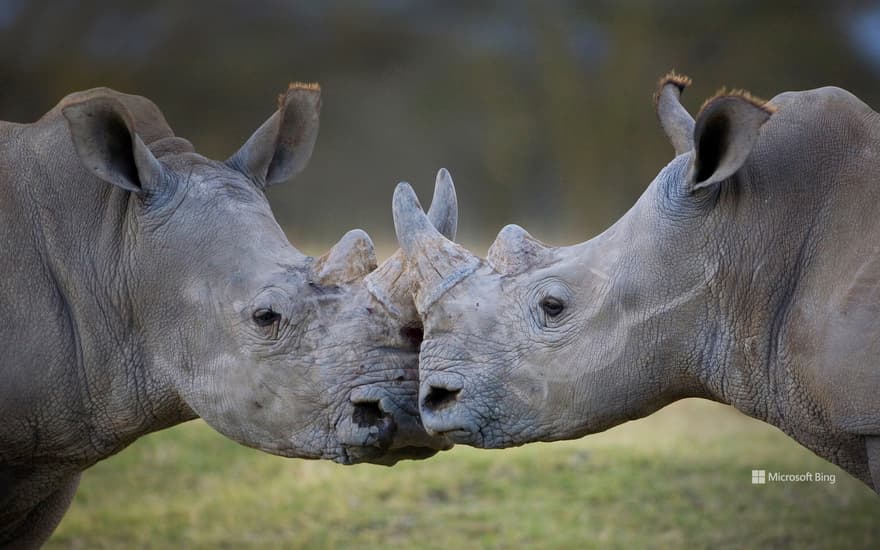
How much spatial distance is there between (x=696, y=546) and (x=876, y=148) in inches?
114

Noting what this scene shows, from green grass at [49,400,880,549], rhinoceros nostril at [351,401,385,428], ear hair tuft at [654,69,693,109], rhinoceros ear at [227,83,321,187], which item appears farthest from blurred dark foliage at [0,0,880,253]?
rhinoceros nostril at [351,401,385,428]

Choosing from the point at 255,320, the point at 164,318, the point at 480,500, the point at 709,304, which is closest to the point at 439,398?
the point at 255,320

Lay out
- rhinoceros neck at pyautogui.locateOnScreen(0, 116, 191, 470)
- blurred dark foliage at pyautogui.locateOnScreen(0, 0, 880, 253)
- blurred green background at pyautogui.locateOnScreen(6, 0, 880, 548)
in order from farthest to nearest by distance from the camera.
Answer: blurred dark foliage at pyautogui.locateOnScreen(0, 0, 880, 253)
blurred green background at pyautogui.locateOnScreen(6, 0, 880, 548)
rhinoceros neck at pyautogui.locateOnScreen(0, 116, 191, 470)

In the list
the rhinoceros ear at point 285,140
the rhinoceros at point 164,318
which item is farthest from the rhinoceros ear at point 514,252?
the rhinoceros ear at point 285,140

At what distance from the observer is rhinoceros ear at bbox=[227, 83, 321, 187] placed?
4891mm

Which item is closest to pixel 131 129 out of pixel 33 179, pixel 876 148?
pixel 33 179

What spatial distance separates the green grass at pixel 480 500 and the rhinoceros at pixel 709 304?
2362 mm

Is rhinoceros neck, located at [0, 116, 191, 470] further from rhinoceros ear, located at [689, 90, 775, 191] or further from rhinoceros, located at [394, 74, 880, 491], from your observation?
rhinoceros ear, located at [689, 90, 775, 191]

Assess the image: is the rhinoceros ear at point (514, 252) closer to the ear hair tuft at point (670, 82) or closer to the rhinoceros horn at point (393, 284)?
the rhinoceros horn at point (393, 284)

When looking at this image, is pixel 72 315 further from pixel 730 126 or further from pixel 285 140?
pixel 730 126

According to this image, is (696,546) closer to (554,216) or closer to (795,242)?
(795,242)

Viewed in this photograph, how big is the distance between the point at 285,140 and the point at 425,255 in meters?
1.13

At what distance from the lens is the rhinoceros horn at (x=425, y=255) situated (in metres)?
4.22

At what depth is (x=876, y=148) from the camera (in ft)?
12.7
